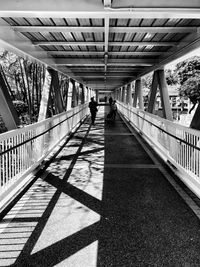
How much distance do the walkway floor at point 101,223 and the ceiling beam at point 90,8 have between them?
9.96 ft

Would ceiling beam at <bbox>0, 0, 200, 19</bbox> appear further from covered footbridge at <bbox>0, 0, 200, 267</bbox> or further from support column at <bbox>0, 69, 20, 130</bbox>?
support column at <bbox>0, 69, 20, 130</bbox>

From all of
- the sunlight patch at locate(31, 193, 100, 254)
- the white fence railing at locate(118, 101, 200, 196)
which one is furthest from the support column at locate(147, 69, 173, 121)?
the sunlight patch at locate(31, 193, 100, 254)

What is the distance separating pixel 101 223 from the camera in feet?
13.0

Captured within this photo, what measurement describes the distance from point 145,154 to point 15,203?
4.87 meters

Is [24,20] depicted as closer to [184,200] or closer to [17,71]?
[184,200]

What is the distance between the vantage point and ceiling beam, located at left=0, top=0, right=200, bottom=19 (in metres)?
4.09

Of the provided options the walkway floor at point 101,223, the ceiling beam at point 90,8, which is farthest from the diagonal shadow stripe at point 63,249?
the ceiling beam at point 90,8

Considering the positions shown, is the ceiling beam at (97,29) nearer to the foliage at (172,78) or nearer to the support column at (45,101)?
the support column at (45,101)

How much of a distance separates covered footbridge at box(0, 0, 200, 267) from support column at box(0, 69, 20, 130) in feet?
0.07

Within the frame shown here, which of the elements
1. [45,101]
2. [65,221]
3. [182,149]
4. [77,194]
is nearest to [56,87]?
[45,101]

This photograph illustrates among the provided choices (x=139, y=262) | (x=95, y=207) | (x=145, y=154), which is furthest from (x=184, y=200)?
(x=145, y=154)

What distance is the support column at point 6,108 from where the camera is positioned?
17.9 ft

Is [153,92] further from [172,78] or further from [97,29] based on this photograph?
[172,78]

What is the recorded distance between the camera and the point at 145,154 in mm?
8633
